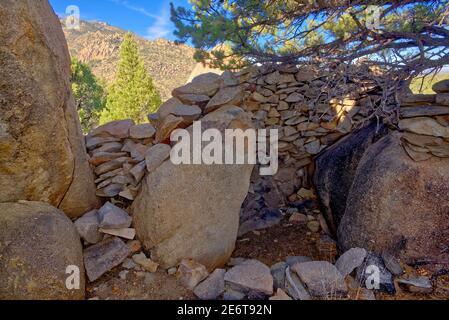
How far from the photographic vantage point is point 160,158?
11.5 ft

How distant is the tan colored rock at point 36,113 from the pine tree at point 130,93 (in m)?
11.4

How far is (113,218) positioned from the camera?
10.7ft

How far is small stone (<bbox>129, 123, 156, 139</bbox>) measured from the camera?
13.3 ft

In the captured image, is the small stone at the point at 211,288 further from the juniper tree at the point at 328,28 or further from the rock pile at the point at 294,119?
the juniper tree at the point at 328,28

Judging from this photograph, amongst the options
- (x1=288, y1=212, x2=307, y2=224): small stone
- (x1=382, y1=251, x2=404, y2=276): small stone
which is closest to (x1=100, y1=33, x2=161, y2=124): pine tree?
(x1=288, y1=212, x2=307, y2=224): small stone

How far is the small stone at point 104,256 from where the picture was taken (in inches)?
115

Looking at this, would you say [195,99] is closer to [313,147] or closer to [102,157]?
[102,157]

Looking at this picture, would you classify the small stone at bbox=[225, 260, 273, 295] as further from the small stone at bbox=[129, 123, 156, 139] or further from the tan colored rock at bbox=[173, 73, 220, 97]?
the tan colored rock at bbox=[173, 73, 220, 97]

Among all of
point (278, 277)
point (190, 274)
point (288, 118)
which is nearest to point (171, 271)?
point (190, 274)

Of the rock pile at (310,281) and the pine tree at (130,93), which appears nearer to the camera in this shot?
the rock pile at (310,281)

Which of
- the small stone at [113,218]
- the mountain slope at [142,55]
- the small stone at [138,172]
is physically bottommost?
the small stone at [113,218]

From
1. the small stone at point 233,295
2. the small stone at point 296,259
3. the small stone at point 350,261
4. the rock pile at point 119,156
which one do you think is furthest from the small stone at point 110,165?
the small stone at point 350,261

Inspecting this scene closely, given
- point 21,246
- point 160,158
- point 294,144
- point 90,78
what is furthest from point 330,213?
point 90,78
